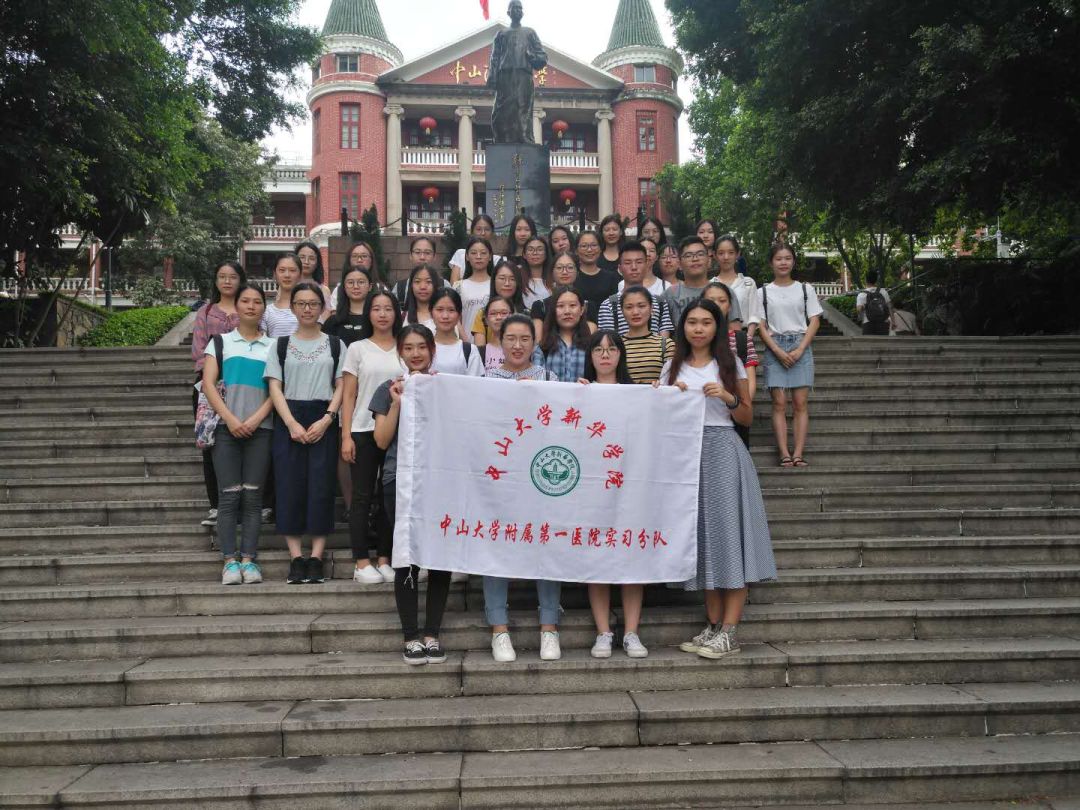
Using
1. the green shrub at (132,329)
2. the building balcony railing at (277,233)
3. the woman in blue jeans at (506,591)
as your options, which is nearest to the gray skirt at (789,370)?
the woman in blue jeans at (506,591)

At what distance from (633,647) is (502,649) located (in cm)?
70

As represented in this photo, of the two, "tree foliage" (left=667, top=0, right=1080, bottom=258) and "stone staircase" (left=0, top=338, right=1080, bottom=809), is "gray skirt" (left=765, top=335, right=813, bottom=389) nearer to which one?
"stone staircase" (left=0, top=338, right=1080, bottom=809)

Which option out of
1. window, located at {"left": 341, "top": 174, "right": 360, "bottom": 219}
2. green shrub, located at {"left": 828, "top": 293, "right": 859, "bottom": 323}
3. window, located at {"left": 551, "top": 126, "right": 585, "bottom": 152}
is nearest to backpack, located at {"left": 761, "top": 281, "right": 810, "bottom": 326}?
green shrub, located at {"left": 828, "top": 293, "right": 859, "bottom": 323}

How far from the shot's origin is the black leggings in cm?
444

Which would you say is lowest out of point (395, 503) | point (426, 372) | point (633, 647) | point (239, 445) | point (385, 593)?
point (633, 647)

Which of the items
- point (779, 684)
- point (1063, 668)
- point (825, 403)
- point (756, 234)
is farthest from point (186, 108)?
point (756, 234)

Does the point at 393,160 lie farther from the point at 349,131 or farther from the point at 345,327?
the point at 345,327

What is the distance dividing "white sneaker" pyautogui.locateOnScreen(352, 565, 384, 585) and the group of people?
14 millimetres

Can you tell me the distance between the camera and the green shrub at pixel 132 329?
15523 mm

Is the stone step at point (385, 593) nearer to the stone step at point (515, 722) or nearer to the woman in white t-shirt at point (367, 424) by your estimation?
the woman in white t-shirt at point (367, 424)

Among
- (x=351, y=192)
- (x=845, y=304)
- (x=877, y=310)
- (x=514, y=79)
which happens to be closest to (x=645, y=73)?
(x=351, y=192)

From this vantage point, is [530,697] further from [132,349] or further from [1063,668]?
[132,349]

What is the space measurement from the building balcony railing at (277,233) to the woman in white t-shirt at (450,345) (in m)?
35.9

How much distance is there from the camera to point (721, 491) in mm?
4598
